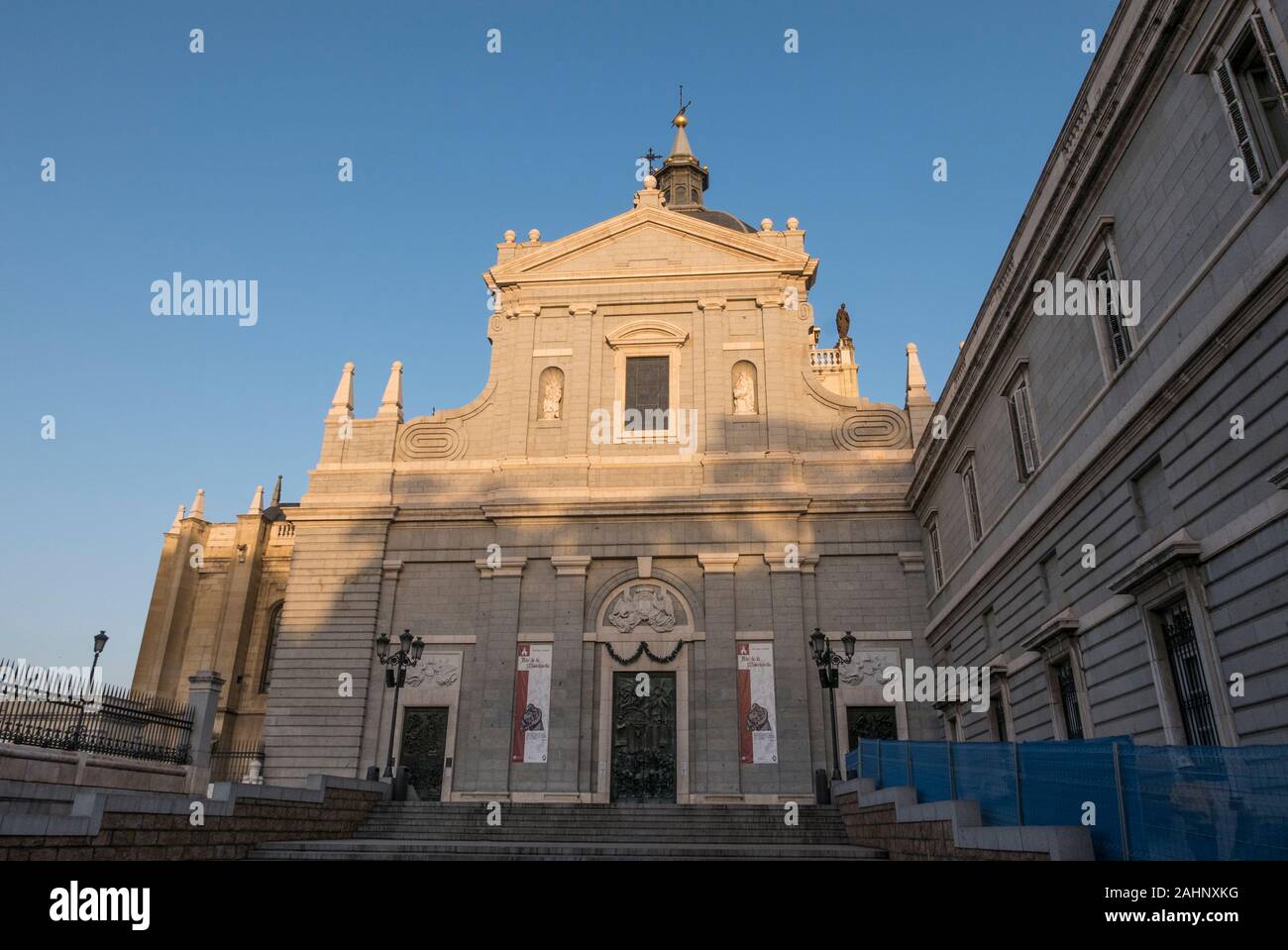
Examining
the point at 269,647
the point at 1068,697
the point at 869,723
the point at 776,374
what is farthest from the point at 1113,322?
the point at 269,647

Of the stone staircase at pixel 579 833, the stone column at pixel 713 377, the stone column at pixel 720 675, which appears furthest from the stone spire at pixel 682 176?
the stone staircase at pixel 579 833

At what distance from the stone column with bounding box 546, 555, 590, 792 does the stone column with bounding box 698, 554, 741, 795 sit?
3.29 meters

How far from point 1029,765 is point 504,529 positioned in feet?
60.3

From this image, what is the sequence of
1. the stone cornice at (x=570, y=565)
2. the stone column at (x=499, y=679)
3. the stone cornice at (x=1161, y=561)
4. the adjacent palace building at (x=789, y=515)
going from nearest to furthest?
the adjacent palace building at (x=789, y=515) < the stone cornice at (x=1161, y=561) < the stone column at (x=499, y=679) < the stone cornice at (x=570, y=565)

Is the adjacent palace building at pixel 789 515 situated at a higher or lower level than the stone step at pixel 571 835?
higher

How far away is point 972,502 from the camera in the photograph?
780 inches

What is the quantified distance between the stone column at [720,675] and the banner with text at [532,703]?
4237 mm

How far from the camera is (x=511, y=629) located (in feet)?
79.8

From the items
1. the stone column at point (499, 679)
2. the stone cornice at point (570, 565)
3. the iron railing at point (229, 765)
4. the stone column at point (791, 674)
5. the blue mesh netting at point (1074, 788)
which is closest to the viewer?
the blue mesh netting at point (1074, 788)

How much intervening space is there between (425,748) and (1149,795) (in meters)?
19.8

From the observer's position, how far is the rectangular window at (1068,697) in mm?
14080

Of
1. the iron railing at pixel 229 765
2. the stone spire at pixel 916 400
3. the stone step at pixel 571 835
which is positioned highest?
the stone spire at pixel 916 400

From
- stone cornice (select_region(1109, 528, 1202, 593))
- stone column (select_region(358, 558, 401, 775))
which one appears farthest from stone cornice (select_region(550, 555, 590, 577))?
stone cornice (select_region(1109, 528, 1202, 593))

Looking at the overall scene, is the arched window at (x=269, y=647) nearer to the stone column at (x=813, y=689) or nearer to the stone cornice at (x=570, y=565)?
the stone cornice at (x=570, y=565)
